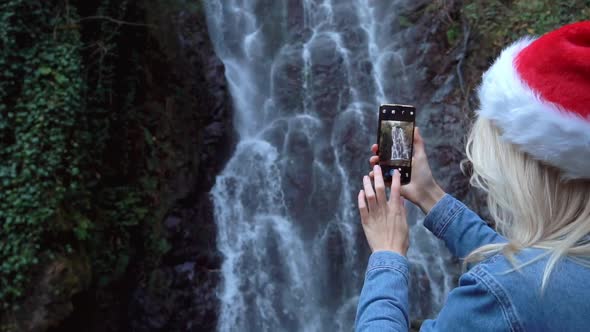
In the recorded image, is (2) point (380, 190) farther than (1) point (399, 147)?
No

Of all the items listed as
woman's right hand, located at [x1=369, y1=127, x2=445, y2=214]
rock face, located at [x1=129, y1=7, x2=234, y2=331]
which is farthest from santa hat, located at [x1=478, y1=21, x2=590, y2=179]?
rock face, located at [x1=129, y1=7, x2=234, y2=331]

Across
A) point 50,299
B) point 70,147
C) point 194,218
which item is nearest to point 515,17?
point 194,218

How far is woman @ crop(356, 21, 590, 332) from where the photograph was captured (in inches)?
35.2

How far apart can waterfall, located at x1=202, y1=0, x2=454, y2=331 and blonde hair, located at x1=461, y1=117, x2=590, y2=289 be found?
19.4ft

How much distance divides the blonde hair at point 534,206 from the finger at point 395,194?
12.6 inches

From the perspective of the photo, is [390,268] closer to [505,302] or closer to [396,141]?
[505,302]

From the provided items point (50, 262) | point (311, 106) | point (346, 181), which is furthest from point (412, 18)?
point (50, 262)

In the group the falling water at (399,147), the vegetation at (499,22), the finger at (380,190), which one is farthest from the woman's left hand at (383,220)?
the vegetation at (499,22)

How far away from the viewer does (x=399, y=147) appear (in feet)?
5.80

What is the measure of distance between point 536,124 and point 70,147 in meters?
5.64

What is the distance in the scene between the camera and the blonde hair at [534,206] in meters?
0.94

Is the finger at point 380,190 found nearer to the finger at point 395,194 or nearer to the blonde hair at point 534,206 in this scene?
the finger at point 395,194

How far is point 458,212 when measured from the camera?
63.9 inches

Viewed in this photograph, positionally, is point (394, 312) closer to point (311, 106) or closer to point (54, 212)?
point (54, 212)
